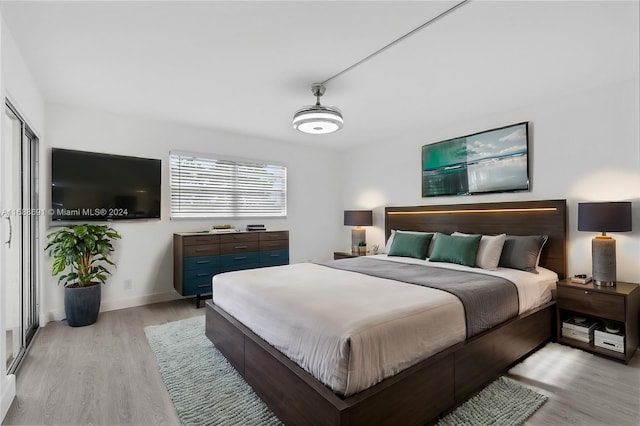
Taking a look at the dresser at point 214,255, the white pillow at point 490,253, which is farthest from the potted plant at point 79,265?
the white pillow at point 490,253

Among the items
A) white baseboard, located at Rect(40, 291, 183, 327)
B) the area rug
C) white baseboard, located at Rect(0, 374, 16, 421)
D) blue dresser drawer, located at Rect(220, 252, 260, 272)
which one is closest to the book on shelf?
the area rug

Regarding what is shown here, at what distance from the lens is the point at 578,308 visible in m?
2.89

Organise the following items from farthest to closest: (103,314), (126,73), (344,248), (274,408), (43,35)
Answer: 1. (344,248)
2. (103,314)
3. (126,73)
4. (43,35)
5. (274,408)

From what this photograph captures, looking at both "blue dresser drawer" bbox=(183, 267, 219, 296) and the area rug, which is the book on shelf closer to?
the area rug

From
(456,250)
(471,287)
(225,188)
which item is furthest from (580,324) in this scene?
(225,188)

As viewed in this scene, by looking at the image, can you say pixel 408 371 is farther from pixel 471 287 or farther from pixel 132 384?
pixel 132 384

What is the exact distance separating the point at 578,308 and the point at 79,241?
16.5 feet

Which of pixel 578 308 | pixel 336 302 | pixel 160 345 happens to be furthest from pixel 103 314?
pixel 578 308

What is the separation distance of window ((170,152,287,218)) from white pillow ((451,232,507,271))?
3.25m

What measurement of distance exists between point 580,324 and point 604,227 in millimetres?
925

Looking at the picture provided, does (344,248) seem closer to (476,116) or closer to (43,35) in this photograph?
(476,116)

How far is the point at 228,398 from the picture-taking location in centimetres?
213

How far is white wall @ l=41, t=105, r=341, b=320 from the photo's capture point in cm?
373

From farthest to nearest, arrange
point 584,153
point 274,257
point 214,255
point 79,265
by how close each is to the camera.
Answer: point 274,257, point 214,255, point 79,265, point 584,153
